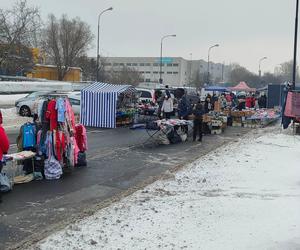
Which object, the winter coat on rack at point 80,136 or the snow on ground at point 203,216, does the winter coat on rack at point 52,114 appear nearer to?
the winter coat on rack at point 80,136

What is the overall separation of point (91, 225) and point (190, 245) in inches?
60.8

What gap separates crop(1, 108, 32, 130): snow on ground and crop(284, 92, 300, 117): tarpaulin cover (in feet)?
39.6

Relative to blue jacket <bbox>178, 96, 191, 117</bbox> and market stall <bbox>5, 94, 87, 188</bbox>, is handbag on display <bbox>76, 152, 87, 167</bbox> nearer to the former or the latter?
market stall <bbox>5, 94, 87, 188</bbox>

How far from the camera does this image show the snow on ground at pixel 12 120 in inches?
916

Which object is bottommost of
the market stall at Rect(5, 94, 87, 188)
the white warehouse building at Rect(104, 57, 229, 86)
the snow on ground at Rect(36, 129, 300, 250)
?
the snow on ground at Rect(36, 129, 300, 250)

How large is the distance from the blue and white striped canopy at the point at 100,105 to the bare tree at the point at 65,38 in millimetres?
64117

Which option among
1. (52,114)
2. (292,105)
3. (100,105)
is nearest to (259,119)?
(292,105)

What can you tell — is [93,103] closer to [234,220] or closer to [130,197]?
[130,197]

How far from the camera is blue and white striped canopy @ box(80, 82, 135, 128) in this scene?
2453 centimetres

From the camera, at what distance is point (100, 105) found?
2473 cm

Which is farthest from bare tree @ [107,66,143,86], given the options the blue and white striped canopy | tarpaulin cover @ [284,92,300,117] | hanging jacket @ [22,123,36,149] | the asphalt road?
hanging jacket @ [22,123,36,149]

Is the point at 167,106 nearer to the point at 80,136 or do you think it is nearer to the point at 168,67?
the point at 80,136

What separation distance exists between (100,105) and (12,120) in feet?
16.1

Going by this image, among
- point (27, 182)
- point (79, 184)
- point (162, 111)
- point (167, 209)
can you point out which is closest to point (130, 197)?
point (167, 209)
